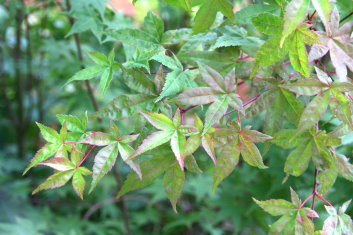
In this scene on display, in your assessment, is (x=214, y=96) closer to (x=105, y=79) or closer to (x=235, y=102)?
(x=235, y=102)

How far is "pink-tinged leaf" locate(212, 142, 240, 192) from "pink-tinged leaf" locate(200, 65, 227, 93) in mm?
93

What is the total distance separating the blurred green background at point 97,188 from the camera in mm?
1332

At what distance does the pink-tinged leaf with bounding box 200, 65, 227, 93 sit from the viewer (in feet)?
2.19

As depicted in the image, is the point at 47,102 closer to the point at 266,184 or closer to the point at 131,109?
the point at 266,184

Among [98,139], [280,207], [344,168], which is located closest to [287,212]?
[280,207]

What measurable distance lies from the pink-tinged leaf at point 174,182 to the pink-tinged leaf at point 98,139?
0.39ft

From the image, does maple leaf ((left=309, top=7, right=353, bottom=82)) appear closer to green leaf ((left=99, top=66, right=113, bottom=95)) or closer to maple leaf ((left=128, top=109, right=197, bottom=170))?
maple leaf ((left=128, top=109, right=197, bottom=170))

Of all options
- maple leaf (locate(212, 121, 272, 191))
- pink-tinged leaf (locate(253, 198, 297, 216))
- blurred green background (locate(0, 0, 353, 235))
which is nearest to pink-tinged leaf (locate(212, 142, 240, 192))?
maple leaf (locate(212, 121, 272, 191))

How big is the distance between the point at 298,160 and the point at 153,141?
0.94 ft

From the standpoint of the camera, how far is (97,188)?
76.4 inches

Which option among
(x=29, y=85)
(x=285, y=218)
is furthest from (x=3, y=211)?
(x=285, y=218)

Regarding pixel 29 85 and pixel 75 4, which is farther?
pixel 29 85

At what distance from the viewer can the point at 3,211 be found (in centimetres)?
185

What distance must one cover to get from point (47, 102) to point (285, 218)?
2.02 m
